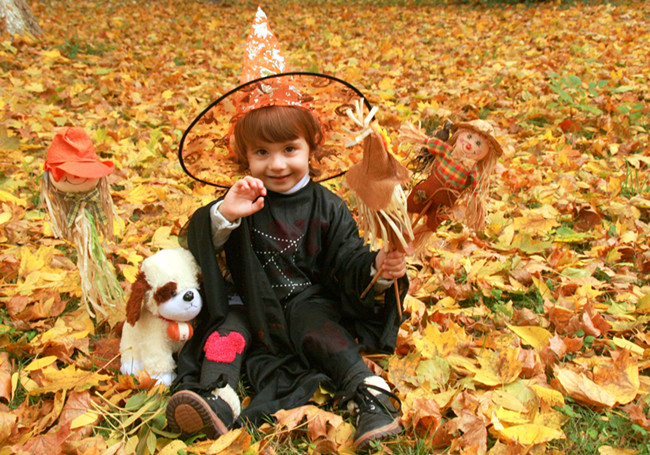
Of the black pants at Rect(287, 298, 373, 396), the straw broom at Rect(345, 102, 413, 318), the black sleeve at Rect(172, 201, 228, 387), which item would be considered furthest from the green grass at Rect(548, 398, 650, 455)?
the black sleeve at Rect(172, 201, 228, 387)

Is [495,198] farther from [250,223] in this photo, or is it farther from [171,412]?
[171,412]

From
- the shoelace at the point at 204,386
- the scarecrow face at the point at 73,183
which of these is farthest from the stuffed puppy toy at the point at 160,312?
the scarecrow face at the point at 73,183

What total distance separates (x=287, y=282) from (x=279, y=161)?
498 mm

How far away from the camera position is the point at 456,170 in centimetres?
155

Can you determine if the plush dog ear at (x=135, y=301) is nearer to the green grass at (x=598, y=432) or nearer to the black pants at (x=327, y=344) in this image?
the black pants at (x=327, y=344)

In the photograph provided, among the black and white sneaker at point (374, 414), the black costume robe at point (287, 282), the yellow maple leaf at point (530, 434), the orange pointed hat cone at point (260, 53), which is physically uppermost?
the orange pointed hat cone at point (260, 53)

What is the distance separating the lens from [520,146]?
3955mm

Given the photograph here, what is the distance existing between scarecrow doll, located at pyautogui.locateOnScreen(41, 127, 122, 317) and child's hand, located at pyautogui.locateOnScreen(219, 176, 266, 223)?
0.41m

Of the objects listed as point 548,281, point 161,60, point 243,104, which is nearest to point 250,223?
point 243,104

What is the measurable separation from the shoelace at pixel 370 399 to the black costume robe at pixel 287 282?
0.64 ft

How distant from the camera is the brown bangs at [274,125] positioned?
1864 mm

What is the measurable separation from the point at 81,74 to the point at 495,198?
485 cm

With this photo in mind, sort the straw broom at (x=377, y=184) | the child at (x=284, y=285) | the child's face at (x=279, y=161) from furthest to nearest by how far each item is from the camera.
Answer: the child's face at (x=279, y=161), the child at (x=284, y=285), the straw broom at (x=377, y=184)

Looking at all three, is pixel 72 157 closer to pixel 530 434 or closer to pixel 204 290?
pixel 204 290
